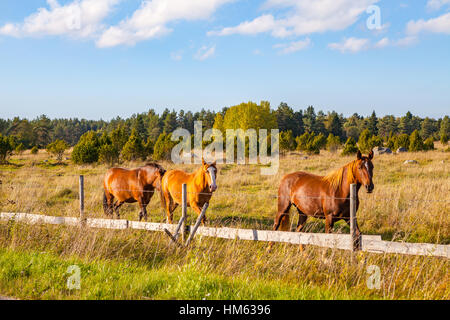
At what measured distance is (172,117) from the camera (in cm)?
7862

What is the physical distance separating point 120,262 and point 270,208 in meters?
6.32

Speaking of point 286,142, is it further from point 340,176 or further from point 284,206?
point 340,176

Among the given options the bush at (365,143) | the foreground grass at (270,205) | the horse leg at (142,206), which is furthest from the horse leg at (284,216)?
the bush at (365,143)

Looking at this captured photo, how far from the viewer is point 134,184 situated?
9.40m

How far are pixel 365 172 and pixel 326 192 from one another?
0.89 m

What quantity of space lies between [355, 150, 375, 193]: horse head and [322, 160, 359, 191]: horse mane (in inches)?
4.0

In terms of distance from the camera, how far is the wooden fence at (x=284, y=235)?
4922 millimetres

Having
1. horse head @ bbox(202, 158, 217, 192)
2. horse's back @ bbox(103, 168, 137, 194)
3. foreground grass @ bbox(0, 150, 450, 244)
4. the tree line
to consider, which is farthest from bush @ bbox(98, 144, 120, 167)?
horse head @ bbox(202, 158, 217, 192)

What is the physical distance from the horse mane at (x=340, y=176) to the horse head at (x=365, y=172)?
10 cm

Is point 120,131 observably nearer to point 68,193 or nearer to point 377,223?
point 68,193

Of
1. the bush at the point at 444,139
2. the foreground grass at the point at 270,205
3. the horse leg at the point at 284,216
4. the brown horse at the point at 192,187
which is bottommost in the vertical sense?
the foreground grass at the point at 270,205

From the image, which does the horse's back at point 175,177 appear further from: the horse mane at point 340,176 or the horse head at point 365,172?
the horse head at point 365,172

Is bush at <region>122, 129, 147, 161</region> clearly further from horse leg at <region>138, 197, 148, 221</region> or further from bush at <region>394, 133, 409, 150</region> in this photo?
bush at <region>394, 133, 409, 150</region>
